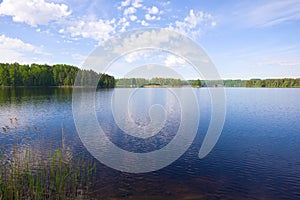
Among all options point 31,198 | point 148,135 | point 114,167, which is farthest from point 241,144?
point 31,198

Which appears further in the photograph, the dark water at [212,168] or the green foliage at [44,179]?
the dark water at [212,168]

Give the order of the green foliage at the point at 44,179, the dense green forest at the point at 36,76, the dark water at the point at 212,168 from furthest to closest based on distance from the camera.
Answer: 1. the dense green forest at the point at 36,76
2. the dark water at the point at 212,168
3. the green foliage at the point at 44,179

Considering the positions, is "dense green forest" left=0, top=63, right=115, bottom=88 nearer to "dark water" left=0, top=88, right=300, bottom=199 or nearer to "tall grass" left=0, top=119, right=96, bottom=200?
"dark water" left=0, top=88, right=300, bottom=199

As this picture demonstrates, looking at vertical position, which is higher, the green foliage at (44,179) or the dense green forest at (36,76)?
the dense green forest at (36,76)

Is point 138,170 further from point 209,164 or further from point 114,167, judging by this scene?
point 209,164

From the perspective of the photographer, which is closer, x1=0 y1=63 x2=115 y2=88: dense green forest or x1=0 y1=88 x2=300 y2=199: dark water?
x1=0 y1=88 x2=300 y2=199: dark water

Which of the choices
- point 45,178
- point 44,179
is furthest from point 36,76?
point 44,179

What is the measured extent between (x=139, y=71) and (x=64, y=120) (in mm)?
19605

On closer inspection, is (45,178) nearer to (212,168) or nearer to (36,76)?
(212,168)

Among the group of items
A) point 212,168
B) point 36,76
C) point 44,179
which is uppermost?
Answer: point 36,76

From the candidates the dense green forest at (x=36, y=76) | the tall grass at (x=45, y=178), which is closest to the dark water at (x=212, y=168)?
the tall grass at (x=45, y=178)

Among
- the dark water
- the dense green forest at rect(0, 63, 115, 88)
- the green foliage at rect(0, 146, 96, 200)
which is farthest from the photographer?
the dense green forest at rect(0, 63, 115, 88)

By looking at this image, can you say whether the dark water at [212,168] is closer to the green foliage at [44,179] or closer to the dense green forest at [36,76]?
the green foliage at [44,179]

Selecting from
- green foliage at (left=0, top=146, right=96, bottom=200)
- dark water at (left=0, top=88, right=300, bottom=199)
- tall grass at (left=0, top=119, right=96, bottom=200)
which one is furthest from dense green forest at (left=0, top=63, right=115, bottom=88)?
green foliage at (left=0, top=146, right=96, bottom=200)
